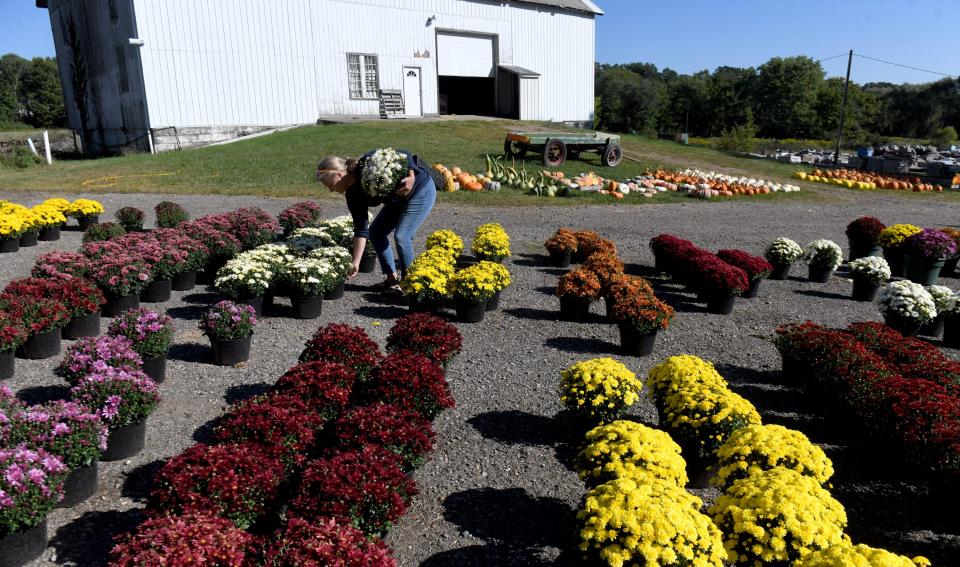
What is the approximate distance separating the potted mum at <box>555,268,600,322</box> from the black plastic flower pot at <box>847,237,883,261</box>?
261 inches

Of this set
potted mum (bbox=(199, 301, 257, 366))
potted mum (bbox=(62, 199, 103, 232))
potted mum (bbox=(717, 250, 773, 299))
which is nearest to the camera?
potted mum (bbox=(199, 301, 257, 366))

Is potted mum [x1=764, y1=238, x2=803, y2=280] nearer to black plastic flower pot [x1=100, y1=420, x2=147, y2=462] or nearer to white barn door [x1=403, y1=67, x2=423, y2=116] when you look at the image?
black plastic flower pot [x1=100, y1=420, x2=147, y2=462]

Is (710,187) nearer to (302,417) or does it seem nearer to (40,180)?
(302,417)

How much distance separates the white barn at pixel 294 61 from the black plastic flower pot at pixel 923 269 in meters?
24.2

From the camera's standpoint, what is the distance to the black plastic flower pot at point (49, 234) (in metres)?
10.5

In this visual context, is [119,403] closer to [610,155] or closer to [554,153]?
[554,153]

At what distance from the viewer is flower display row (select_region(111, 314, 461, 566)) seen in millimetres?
2822

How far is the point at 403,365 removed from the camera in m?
4.79

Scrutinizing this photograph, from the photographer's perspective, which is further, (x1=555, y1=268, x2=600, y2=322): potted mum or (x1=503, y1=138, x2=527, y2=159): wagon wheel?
(x1=503, y1=138, x2=527, y2=159): wagon wheel

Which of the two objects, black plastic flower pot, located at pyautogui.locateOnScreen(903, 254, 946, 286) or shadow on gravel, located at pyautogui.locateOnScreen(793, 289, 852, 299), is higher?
black plastic flower pot, located at pyautogui.locateOnScreen(903, 254, 946, 286)

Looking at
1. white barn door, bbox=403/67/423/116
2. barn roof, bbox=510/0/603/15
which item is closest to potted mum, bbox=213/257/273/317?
white barn door, bbox=403/67/423/116

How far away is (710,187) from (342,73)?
17.6m

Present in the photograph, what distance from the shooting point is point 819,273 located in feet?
33.0

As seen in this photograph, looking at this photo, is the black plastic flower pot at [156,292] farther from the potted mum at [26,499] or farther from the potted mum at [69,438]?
the potted mum at [26,499]
